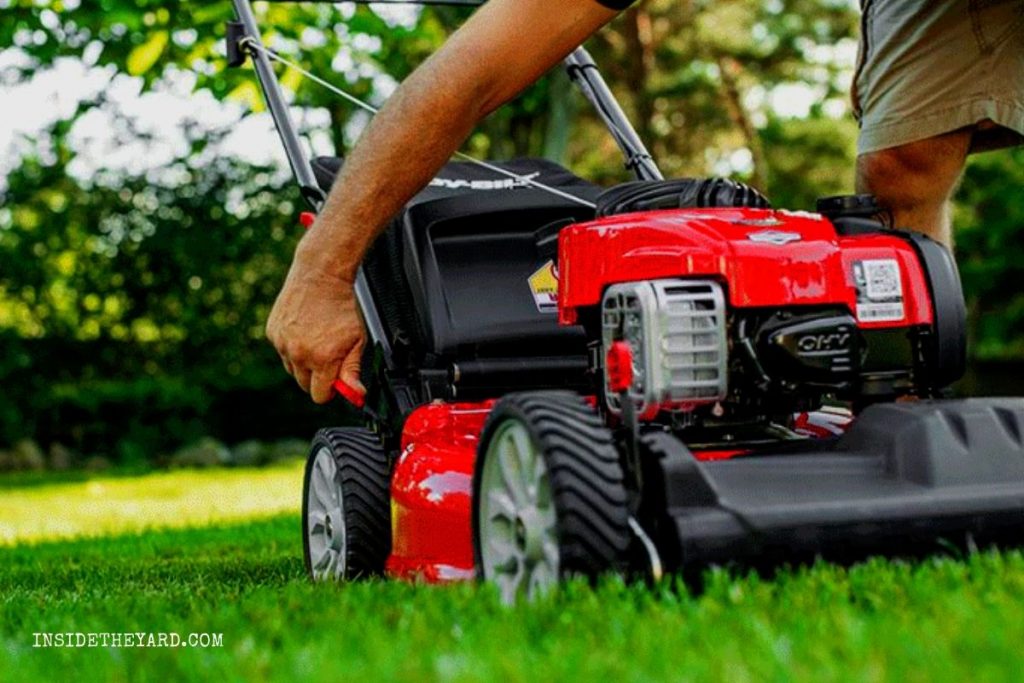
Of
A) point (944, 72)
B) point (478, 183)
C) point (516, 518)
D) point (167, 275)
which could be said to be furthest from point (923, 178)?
point (167, 275)

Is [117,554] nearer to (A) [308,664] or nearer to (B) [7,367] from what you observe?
(A) [308,664]

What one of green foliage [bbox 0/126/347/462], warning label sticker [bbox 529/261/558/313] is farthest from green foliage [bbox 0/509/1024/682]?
green foliage [bbox 0/126/347/462]

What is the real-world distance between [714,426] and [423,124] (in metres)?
0.68

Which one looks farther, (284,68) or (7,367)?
(7,367)

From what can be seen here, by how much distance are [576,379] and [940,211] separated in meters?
0.89

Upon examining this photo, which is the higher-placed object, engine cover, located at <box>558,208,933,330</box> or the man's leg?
the man's leg

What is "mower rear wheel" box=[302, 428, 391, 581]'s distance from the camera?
306 centimetres

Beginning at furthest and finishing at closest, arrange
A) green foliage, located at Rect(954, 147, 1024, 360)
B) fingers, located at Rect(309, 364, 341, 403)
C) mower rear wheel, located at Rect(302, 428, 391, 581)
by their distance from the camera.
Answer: green foliage, located at Rect(954, 147, 1024, 360) < mower rear wheel, located at Rect(302, 428, 391, 581) < fingers, located at Rect(309, 364, 341, 403)

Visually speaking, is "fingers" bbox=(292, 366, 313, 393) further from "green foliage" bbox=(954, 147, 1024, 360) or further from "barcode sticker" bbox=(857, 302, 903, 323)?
"green foliage" bbox=(954, 147, 1024, 360)

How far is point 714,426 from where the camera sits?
8.31 ft

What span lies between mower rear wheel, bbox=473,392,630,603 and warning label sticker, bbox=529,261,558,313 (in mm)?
908

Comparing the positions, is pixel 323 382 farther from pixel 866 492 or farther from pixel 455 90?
pixel 866 492

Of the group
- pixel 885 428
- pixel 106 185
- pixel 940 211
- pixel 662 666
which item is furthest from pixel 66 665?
pixel 106 185

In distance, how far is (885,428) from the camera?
2.30m
